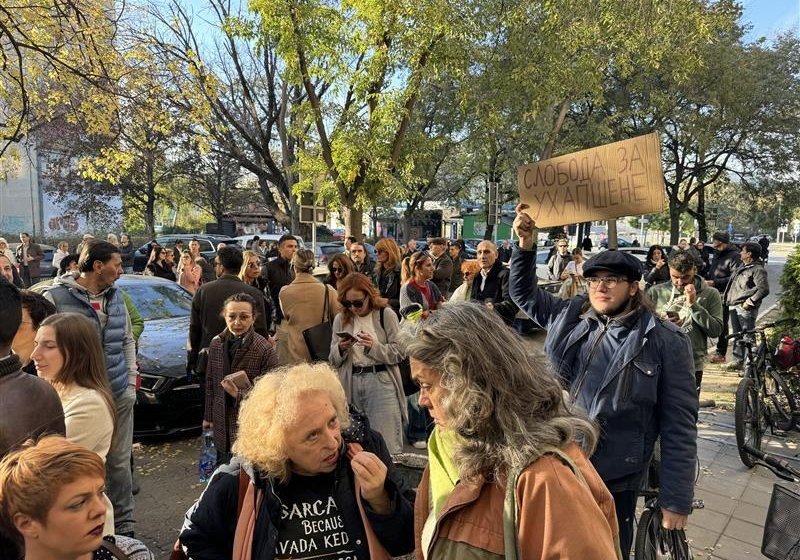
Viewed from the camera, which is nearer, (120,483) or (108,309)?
(120,483)

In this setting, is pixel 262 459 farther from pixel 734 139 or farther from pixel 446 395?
pixel 734 139

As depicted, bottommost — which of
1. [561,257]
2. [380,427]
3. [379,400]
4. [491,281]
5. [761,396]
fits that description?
[761,396]

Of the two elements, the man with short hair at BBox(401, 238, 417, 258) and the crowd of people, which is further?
the man with short hair at BBox(401, 238, 417, 258)

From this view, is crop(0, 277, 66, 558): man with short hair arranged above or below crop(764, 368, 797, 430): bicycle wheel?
above

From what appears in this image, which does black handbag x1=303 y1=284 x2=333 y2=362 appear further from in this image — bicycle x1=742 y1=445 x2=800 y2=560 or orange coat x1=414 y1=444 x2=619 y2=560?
orange coat x1=414 y1=444 x2=619 y2=560

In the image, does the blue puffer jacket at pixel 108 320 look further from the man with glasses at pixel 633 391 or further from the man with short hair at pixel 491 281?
the man with short hair at pixel 491 281

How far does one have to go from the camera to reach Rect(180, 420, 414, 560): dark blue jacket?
176cm

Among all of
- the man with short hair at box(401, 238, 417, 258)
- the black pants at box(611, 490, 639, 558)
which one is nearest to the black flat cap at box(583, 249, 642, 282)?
the black pants at box(611, 490, 639, 558)

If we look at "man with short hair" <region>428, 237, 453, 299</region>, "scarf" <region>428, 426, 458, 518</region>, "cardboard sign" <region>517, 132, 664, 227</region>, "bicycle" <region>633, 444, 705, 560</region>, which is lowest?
"bicycle" <region>633, 444, 705, 560</region>

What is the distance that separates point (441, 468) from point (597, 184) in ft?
6.60

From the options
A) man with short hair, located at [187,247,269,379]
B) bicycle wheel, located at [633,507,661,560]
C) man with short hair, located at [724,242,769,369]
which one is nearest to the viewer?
bicycle wheel, located at [633,507,661,560]

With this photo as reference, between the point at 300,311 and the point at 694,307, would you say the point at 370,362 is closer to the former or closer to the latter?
the point at 300,311

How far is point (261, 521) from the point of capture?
1758 mm

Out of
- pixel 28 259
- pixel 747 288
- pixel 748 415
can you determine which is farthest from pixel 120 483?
pixel 28 259
